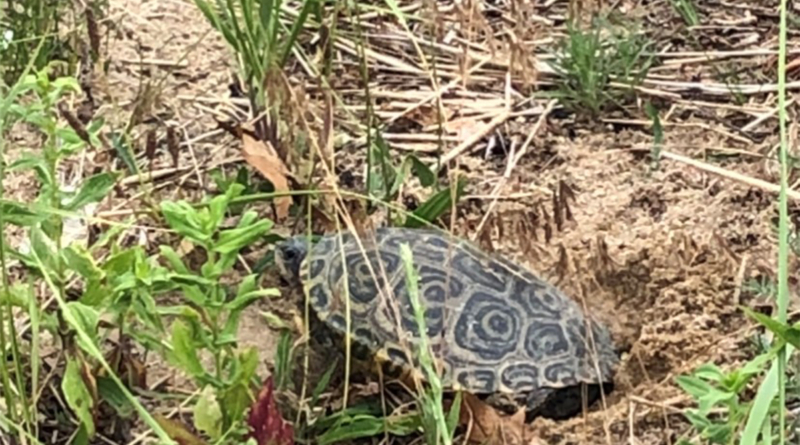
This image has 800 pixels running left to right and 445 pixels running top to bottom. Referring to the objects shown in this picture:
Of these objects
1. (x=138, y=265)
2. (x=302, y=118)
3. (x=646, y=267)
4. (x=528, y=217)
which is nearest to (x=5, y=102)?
(x=138, y=265)

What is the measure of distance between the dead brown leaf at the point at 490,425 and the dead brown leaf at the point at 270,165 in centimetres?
59

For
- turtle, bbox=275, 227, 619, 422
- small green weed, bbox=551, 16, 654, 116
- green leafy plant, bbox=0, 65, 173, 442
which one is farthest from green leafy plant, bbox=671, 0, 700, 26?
green leafy plant, bbox=0, 65, 173, 442

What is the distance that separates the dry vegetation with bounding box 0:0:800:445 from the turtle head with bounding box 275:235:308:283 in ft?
0.10

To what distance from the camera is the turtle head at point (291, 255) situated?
2299 mm

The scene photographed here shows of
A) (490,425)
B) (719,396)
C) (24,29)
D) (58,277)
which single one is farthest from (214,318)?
(24,29)

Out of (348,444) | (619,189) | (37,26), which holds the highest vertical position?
(37,26)

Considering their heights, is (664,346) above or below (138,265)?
below

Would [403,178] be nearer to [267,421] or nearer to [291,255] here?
[291,255]

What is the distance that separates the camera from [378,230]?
2.28 m

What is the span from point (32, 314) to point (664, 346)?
973 mm

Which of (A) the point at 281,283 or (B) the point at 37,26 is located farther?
(B) the point at 37,26

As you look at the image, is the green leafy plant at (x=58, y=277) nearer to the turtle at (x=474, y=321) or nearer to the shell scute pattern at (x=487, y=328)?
the turtle at (x=474, y=321)

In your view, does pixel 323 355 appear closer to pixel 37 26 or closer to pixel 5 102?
pixel 5 102

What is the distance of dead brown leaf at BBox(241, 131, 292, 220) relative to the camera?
2447 mm
